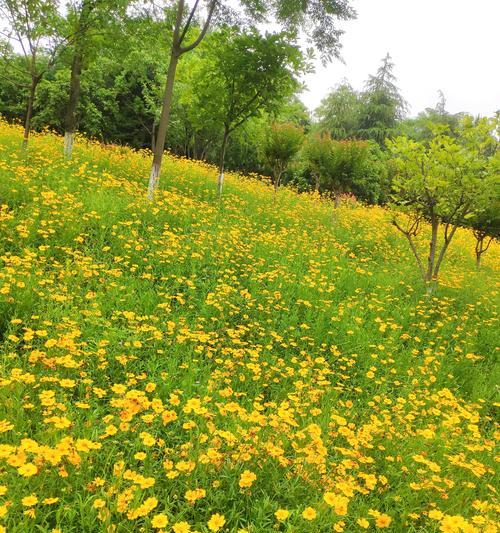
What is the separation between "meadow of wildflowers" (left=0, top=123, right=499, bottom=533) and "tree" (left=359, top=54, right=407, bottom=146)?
2283 cm

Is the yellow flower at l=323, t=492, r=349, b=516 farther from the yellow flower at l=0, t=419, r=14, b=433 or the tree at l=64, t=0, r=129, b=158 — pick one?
the tree at l=64, t=0, r=129, b=158

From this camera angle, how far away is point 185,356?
4305mm

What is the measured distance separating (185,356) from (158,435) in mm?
1135

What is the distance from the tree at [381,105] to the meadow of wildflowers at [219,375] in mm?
22833

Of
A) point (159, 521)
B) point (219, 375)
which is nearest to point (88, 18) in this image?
point (219, 375)

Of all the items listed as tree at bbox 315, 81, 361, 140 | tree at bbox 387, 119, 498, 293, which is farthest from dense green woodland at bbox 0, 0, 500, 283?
tree at bbox 315, 81, 361, 140

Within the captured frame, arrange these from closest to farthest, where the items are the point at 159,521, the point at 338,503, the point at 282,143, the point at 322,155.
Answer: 1. the point at 159,521
2. the point at 338,503
3. the point at 282,143
4. the point at 322,155

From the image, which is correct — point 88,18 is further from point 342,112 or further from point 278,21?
point 342,112

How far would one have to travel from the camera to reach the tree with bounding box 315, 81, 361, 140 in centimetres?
3033

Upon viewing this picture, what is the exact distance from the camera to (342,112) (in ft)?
100

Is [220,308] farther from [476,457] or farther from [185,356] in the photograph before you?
[476,457]

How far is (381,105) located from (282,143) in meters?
19.6

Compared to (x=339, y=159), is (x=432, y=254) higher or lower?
lower

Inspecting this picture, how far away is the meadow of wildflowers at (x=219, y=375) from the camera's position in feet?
8.27
